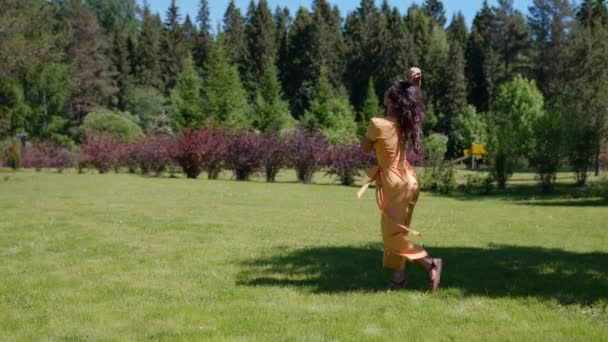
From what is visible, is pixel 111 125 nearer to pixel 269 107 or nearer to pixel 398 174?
pixel 269 107

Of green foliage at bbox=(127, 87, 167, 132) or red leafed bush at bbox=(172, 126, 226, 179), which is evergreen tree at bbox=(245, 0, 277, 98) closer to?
green foliage at bbox=(127, 87, 167, 132)

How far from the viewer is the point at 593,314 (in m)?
4.58

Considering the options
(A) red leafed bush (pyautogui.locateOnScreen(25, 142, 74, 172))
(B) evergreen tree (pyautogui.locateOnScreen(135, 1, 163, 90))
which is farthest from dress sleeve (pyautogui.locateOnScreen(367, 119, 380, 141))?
(B) evergreen tree (pyautogui.locateOnScreen(135, 1, 163, 90))

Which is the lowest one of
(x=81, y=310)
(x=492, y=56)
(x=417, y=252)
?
(x=81, y=310)

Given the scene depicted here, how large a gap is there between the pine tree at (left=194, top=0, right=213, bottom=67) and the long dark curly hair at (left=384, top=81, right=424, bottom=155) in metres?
69.4

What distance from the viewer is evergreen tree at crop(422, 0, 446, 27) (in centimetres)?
8388

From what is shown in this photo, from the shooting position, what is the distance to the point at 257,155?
82.3 feet

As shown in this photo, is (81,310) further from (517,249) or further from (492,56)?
(492,56)

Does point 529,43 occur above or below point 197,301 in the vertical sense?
above

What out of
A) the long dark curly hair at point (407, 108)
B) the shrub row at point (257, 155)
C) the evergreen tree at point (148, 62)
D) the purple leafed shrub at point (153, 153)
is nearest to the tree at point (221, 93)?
the evergreen tree at point (148, 62)

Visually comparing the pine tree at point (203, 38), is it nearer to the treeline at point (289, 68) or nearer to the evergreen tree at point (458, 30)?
the treeline at point (289, 68)

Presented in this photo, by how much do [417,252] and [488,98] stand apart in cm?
6033

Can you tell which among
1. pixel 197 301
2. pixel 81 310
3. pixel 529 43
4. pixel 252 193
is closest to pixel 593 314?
pixel 197 301

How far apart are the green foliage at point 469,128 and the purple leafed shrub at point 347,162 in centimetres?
3070
